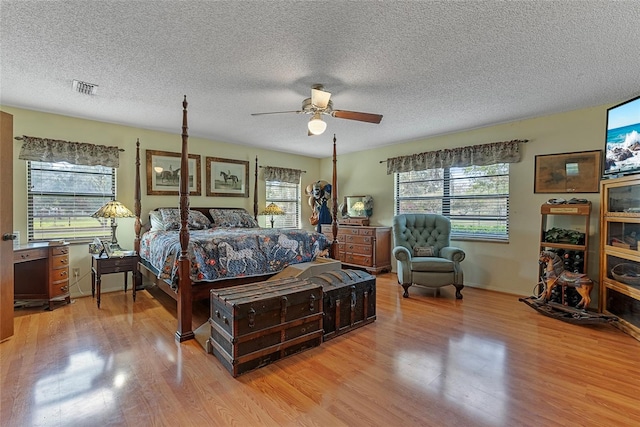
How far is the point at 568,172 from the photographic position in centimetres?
378

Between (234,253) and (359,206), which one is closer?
(234,253)

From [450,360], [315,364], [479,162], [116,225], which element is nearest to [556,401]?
[450,360]

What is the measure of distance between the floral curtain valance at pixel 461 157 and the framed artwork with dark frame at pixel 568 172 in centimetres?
36

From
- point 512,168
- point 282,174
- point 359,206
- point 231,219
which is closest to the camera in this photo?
point 512,168

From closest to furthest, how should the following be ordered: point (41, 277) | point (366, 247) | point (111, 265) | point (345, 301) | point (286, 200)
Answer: point (345, 301) < point (41, 277) < point (111, 265) < point (366, 247) < point (286, 200)

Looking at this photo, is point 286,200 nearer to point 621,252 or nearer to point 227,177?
point 227,177

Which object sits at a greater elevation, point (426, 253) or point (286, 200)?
point (286, 200)

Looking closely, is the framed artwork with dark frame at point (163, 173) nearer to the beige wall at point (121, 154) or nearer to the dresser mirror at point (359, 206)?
the beige wall at point (121, 154)

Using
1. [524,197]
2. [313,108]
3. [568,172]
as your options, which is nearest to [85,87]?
[313,108]

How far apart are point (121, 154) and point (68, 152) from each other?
620mm

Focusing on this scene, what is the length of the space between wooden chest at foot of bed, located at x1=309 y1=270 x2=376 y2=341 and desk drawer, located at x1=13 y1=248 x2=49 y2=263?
121 inches

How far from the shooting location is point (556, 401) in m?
1.85

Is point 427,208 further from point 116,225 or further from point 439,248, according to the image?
point 116,225

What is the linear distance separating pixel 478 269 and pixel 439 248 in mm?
741
